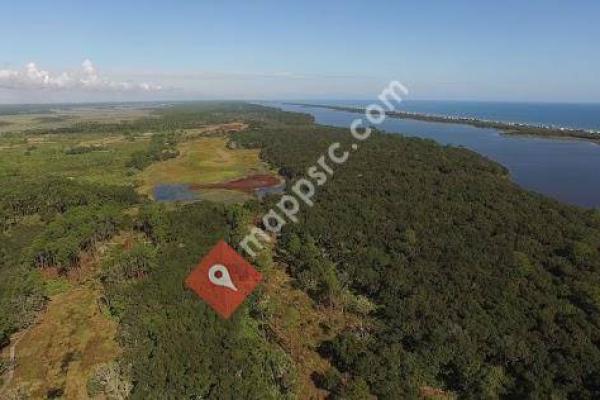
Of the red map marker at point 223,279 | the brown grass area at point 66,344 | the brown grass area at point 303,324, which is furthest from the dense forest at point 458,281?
the brown grass area at point 66,344

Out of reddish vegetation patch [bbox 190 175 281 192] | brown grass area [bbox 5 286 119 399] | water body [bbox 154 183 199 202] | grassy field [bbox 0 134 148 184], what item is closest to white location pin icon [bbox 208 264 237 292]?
brown grass area [bbox 5 286 119 399]

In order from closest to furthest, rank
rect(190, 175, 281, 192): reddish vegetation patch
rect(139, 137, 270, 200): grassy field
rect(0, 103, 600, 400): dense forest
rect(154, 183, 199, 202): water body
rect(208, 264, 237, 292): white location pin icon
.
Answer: rect(0, 103, 600, 400): dense forest → rect(208, 264, 237, 292): white location pin icon → rect(154, 183, 199, 202): water body → rect(190, 175, 281, 192): reddish vegetation patch → rect(139, 137, 270, 200): grassy field

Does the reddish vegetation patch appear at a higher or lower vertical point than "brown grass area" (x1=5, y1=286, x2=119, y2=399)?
higher

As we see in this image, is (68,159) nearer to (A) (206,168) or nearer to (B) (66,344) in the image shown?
(A) (206,168)

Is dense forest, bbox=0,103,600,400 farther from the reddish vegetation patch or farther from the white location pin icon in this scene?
the reddish vegetation patch

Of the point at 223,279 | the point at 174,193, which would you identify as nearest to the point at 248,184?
the point at 174,193

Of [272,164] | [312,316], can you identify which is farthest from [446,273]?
[272,164]
